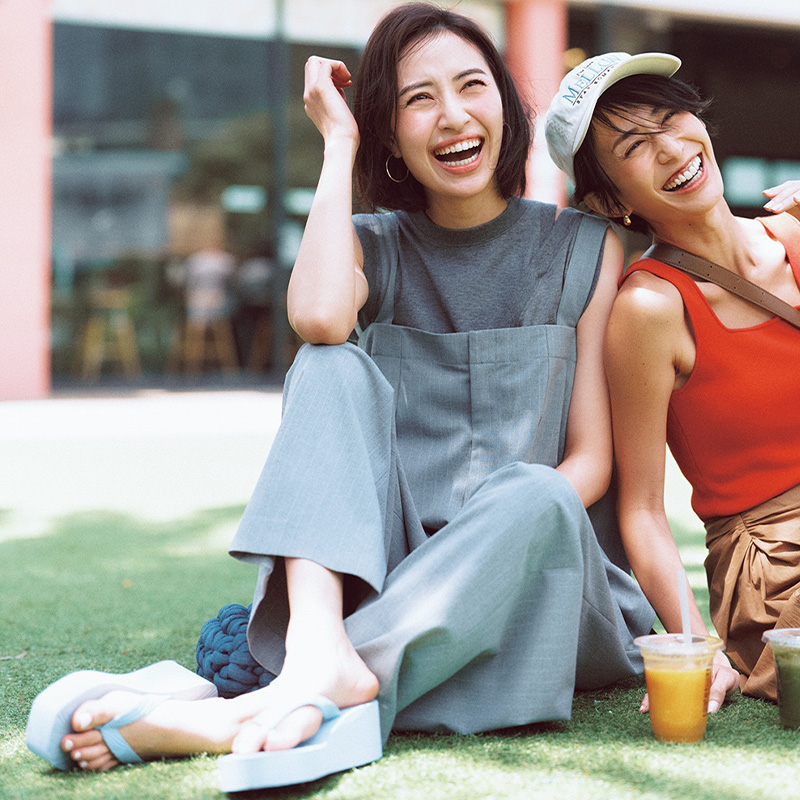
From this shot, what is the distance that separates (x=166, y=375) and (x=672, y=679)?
30.8ft

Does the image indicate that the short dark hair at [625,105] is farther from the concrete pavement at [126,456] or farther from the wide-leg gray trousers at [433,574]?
the concrete pavement at [126,456]

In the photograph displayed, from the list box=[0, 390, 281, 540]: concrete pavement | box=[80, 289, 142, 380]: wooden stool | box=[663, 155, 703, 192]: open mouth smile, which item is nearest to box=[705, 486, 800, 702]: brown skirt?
box=[663, 155, 703, 192]: open mouth smile

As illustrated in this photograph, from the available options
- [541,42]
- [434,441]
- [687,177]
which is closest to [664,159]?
[687,177]

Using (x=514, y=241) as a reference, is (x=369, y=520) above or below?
below

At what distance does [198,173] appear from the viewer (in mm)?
10516

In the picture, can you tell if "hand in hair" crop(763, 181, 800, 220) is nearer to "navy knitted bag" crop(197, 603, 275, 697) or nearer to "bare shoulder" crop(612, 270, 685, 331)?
"bare shoulder" crop(612, 270, 685, 331)

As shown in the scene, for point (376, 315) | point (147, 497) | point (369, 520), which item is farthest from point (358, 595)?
point (147, 497)

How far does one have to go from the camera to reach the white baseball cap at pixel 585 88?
6.74ft

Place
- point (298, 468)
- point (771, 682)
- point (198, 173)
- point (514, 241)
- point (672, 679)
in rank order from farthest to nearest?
point (198, 173)
point (514, 241)
point (771, 682)
point (298, 468)
point (672, 679)

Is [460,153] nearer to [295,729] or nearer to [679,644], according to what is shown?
[679,644]

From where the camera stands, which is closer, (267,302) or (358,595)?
(358,595)

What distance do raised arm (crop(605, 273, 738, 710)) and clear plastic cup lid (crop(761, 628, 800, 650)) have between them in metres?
0.21

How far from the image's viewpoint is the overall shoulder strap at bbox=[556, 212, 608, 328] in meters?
2.17

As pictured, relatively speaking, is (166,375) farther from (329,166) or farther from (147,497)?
(329,166)
